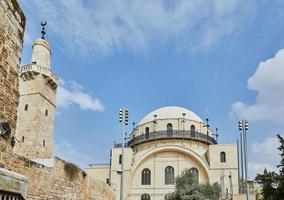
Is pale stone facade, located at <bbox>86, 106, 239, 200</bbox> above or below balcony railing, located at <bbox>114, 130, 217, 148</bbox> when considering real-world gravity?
below

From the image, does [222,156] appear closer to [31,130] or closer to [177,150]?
[177,150]

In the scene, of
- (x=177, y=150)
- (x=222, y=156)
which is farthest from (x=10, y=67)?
(x=222, y=156)

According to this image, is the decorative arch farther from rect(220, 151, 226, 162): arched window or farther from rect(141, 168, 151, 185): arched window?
rect(220, 151, 226, 162): arched window

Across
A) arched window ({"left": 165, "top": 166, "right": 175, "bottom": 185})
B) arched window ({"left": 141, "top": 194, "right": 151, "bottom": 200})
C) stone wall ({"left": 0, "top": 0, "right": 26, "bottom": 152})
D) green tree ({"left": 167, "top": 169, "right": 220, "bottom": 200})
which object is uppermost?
stone wall ({"left": 0, "top": 0, "right": 26, "bottom": 152})

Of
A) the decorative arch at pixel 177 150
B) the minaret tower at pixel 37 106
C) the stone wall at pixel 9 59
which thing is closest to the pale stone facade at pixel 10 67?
the stone wall at pixel 9 59

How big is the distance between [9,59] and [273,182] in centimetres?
1882

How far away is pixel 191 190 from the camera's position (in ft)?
103

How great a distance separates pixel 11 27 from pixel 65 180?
916 centimetres

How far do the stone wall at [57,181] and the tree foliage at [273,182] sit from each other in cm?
946

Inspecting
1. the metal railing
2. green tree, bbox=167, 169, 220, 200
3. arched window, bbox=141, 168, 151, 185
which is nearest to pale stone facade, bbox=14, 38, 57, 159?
green tree, bbox=167, 169, 220, 200

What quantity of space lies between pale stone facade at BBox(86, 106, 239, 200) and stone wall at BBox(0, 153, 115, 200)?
23.7 m

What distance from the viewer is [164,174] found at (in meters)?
41.7

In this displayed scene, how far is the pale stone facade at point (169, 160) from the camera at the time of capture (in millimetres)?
40781

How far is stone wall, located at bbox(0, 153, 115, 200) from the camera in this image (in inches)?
411
